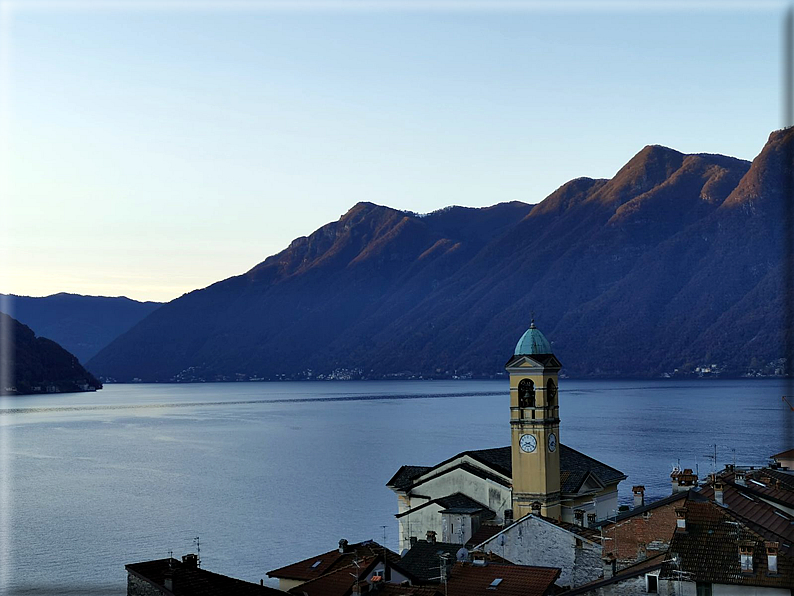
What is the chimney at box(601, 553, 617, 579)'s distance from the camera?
31.1 meters

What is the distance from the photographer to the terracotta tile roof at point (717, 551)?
82.8 feet

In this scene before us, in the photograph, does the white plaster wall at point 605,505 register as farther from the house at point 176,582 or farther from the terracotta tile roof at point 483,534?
A: the house at point 176,582

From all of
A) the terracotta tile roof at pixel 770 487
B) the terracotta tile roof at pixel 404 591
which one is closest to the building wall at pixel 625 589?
the terracotta tile roof at pixel 404 591

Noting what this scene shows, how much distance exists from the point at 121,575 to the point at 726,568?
5317 centimetres

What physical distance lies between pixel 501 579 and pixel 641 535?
4.51 metres

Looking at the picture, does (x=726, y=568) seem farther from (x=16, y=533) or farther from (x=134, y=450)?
(x=134, y=450)

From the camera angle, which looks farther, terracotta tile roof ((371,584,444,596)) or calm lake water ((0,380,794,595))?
calm lake water ((0,380,794,595))

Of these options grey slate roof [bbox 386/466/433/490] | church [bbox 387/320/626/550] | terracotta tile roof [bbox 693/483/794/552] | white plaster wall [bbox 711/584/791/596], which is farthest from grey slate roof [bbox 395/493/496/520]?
white plaster wall [bbox 711/584/791/596]

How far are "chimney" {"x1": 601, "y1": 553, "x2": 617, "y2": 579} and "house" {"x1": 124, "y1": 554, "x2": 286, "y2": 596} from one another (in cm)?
1021

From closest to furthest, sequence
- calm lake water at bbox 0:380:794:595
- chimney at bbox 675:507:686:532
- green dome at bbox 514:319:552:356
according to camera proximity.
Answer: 1. chimney at bbox 675:507:686:532
2. green dome at bbox 514:319:552:356
3. calm lake water at bbox 0:380:794:595

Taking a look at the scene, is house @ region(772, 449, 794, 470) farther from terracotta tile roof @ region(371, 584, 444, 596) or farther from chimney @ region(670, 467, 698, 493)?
terracotta tile roof @ region(371, 584, 444, 596)

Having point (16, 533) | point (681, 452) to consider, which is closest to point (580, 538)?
point (16, 533)

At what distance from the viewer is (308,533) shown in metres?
82.1

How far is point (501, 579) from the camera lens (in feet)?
107
